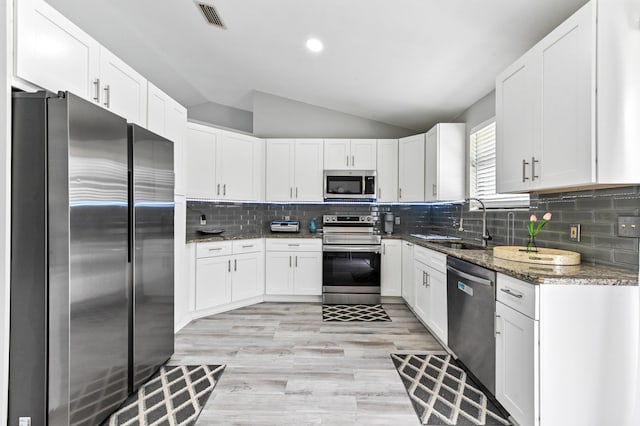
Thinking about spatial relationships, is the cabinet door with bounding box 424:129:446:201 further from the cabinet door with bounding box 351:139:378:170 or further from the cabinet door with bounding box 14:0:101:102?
the cabinet door with bounding box 14:0:101:102

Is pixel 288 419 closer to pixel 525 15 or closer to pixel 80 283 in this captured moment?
pixel 80 283

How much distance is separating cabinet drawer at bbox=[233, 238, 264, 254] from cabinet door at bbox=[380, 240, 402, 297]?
162 centimetres

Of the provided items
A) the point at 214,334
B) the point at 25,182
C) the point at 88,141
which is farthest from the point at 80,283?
the point at 214,334

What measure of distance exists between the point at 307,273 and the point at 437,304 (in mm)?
1823

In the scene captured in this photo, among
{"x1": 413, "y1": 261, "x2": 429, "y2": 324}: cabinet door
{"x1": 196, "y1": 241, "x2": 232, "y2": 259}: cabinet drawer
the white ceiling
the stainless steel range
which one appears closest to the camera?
the white ceiling

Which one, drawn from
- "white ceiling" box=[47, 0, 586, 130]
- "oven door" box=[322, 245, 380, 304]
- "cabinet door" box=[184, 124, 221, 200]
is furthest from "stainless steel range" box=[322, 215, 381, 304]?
"white ceiling" box=[47, 0, 586, 130]

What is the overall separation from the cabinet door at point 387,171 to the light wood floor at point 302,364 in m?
1.58

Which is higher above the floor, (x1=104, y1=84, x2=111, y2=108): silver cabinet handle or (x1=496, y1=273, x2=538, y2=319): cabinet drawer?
(x1=104, y1=84, x2=111, y2=108): silver cabinet handle

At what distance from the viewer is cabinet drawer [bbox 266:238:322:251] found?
429 cm

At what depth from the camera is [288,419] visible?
1.88 meters

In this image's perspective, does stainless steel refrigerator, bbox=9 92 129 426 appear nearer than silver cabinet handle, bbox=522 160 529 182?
Yes

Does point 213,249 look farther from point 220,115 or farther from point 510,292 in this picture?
point 510,292

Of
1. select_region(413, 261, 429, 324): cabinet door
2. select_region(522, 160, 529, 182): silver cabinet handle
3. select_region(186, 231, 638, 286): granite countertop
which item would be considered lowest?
select_region(413, 261, 429, 324): cabinet door

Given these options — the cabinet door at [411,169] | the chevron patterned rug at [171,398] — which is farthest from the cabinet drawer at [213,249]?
the cabinet door at [411,169]
